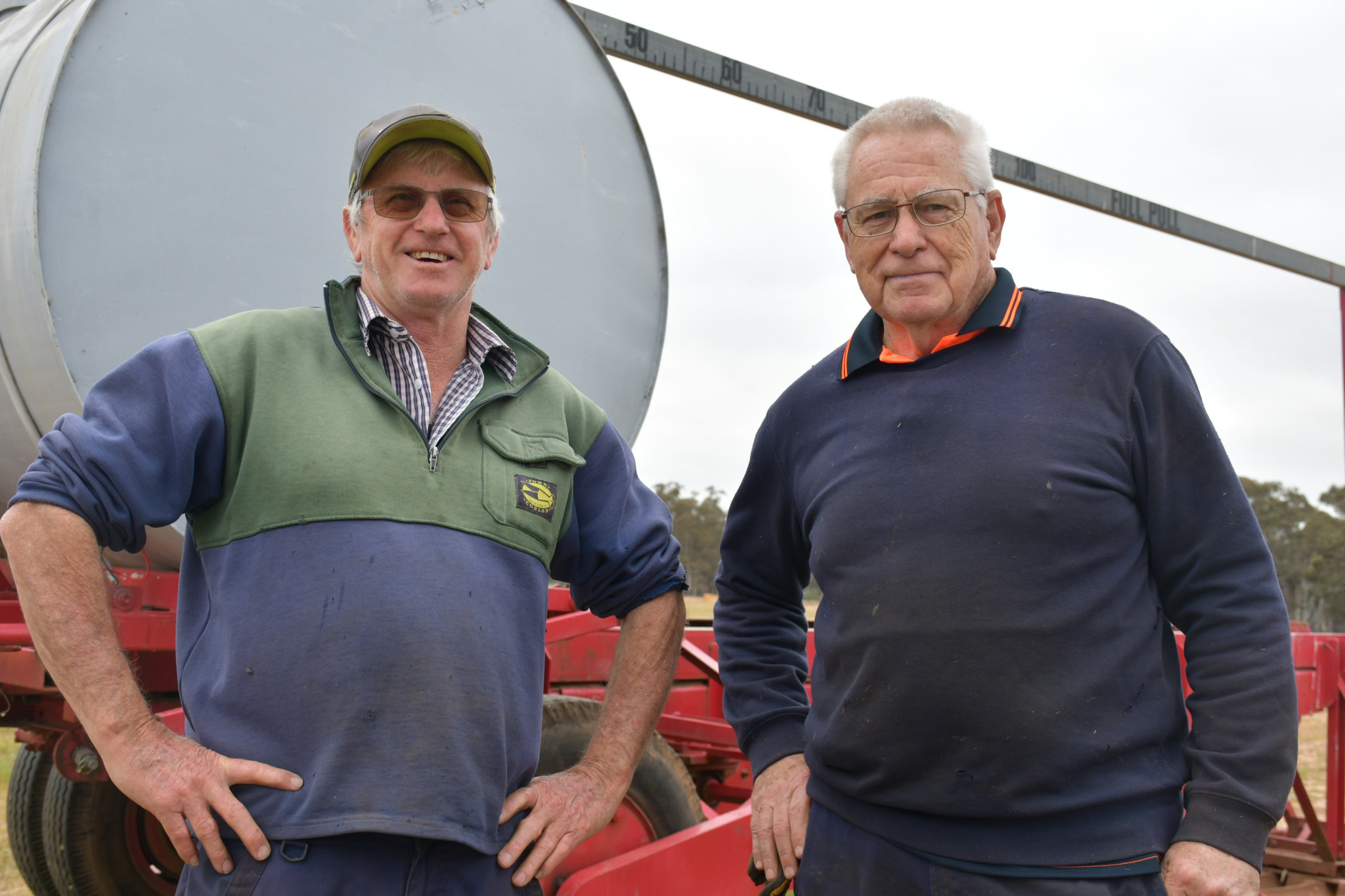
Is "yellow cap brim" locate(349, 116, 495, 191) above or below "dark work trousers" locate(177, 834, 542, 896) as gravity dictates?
above

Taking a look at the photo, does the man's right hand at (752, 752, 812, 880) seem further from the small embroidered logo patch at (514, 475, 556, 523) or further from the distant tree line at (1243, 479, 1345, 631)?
the distant tree line at (1243, 479, 1345, 631)

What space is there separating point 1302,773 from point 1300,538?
45.9m

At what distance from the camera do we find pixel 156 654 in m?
3.06

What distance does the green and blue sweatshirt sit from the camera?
161 centimetres

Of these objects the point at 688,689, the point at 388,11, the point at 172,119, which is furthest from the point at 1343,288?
the point at 172,119

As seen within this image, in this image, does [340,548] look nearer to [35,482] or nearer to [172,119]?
[35,482]

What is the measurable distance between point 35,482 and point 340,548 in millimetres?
431

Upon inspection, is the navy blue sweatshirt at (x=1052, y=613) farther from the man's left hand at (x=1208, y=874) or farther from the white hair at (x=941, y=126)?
the white hair at (x=941, y=126)

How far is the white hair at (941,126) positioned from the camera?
A: 1.94 m

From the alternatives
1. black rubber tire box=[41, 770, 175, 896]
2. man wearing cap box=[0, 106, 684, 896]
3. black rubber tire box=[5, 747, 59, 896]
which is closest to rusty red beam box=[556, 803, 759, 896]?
man wearing cap box=[0, 106, 684, 896]

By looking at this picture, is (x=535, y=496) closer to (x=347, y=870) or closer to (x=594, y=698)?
(x=347, y=870)

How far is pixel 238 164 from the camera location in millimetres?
2572

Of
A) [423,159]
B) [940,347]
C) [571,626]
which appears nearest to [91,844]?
[571,626]

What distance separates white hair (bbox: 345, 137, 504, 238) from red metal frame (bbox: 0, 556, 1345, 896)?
88 cm
